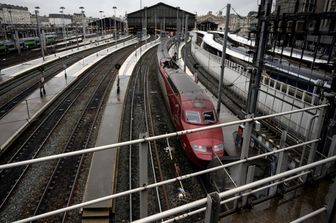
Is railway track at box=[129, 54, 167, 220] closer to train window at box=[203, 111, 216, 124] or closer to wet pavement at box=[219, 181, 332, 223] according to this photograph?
wet pavement at box=[219, 181, 332, 223]

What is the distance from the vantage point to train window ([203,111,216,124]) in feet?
39.7

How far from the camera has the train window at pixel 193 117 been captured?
12.1 m

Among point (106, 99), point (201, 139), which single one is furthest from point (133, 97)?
point (201, 139)

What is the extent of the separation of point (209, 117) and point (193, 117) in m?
0.78

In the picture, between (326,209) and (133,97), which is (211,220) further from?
(133,97)

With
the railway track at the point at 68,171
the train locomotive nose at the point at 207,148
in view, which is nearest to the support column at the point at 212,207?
the railway track at the point at 68,171

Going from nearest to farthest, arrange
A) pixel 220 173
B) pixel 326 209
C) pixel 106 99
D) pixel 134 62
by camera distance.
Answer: pixel 326 209
pixel 220 173
pixel 106 99
pixel 134 62

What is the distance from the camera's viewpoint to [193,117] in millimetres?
12148

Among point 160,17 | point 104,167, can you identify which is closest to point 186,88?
point 104,167

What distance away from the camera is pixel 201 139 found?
35.2ft

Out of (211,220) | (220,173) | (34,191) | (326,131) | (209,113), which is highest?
(211,220)

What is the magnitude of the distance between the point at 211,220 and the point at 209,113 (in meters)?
10.1

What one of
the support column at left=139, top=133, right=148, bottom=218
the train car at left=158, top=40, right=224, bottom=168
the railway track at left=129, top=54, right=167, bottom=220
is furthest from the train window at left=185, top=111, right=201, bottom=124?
the support column at left=139, top=133, right=148, bottom=218

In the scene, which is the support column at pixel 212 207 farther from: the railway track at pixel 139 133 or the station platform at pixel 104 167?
the station platform at pixel 104 167
